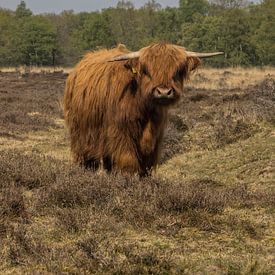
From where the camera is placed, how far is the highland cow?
6.54 m

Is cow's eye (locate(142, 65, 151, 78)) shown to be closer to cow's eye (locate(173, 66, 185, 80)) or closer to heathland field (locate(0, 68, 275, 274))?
cow's eye (locate(173, 66, 185, 80))

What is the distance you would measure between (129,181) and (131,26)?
74853 mm

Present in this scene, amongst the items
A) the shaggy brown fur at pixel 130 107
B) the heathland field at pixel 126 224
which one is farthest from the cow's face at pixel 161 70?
the heathland field at pixel 126 224

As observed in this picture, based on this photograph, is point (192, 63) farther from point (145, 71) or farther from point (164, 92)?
point (164, 92)

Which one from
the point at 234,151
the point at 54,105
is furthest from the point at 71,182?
the point at 54,105

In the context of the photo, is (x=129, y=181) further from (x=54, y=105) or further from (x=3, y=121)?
(x=54, y=105)

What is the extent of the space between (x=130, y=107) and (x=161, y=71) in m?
0.66

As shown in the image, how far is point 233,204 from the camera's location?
5.81 metres

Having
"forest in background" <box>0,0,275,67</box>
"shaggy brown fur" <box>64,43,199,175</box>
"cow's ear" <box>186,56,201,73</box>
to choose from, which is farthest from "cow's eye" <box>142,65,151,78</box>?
"forest in background" <box>0,0,275,67</box>

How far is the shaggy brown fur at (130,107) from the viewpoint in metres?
6.59

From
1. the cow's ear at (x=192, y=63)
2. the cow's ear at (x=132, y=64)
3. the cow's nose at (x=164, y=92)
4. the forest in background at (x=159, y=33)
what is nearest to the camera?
the cow's nose at (x=164, y=92)

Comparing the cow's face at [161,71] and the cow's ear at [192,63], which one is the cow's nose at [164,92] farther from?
the cow's ear at [192,63]

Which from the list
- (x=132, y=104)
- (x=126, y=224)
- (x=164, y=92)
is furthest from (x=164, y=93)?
(x=126, y=224)

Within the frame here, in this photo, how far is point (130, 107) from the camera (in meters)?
6.87
